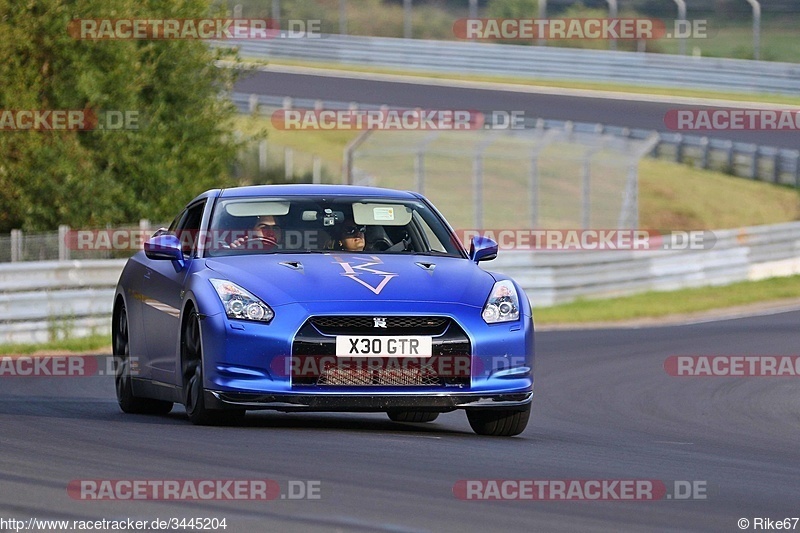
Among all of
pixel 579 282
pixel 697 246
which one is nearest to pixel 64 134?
pixel 579 282

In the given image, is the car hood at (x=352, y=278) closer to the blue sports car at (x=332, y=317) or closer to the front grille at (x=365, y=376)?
the blue sports car at (x=332, y=317)

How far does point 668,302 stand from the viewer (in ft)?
80.4

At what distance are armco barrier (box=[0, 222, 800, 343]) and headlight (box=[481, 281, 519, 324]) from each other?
32.3ft

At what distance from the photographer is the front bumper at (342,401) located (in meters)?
8.48

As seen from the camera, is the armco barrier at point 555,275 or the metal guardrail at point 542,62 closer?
the armco barrier at point 555,275

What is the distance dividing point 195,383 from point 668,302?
53.8 feet

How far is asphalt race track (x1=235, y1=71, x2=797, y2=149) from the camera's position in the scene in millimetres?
37719

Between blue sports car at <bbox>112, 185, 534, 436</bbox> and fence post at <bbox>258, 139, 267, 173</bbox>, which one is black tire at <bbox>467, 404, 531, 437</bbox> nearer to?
blue sports car at <bbox>112, 185, 534, 436</bbox>

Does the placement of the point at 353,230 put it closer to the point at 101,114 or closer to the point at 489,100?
the point at 101,114

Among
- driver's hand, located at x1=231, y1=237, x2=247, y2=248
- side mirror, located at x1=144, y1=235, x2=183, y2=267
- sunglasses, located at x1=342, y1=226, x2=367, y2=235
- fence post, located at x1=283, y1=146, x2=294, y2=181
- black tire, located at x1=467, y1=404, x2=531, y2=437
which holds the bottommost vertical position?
fence post, located at x1=283, y1=146, x2=294, y2=181

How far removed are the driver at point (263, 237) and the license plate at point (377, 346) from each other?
1.25 meters

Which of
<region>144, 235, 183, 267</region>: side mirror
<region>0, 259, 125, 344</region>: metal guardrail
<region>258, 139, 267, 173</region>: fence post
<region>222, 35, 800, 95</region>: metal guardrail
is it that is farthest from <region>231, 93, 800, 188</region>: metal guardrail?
<region>144, 235, 183, 267</region>: side mirror

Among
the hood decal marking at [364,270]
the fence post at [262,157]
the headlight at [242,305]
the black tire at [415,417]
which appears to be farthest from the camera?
the fence post at [262,157]

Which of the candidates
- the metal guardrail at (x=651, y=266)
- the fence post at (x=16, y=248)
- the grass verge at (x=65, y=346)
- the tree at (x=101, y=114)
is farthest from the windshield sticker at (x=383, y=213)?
the tree at (x=101, y=114)
